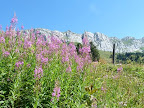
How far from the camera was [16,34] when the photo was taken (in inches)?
220

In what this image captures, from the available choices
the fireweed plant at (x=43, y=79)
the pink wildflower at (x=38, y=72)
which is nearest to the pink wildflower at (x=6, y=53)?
the fireweed plant at (x=43, y=79)

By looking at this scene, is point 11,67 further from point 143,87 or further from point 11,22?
point 143,87

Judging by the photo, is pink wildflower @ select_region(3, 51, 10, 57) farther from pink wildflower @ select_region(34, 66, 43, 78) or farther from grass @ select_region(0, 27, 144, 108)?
pink wildflower @ select_region(34, 66, 43, 78)

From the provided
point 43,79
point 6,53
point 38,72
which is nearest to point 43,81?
point 43,79

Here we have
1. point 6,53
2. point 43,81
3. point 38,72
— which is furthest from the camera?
point 6,53

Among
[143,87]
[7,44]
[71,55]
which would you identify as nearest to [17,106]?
[7,44]

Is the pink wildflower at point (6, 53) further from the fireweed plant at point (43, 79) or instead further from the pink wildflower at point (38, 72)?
the pink wildflower at point (38, 72)

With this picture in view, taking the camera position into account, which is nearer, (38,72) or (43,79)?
(38,72)

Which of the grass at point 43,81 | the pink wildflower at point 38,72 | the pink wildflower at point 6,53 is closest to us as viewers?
the pink wildflower at point 38,72

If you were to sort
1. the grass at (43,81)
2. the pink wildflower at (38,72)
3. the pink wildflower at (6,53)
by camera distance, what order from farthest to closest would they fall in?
the pink wildflower at (6,53), the grass at (43,81), the pink wildflower at (38,72)

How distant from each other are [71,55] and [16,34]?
1990 mm

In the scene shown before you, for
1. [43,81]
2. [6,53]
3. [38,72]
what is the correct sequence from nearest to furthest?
[38,72], [43,81], [6,53]

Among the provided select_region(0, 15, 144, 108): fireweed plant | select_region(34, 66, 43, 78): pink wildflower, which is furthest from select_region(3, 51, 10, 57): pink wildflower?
select_region(34, 66, 43, 78): pink wildflower

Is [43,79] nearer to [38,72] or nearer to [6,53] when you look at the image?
[38,72]
